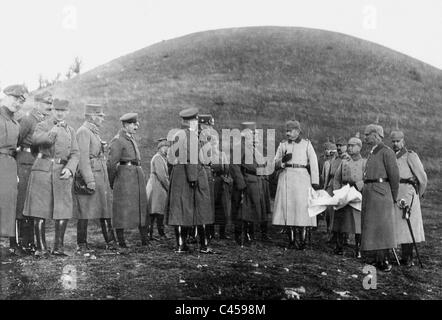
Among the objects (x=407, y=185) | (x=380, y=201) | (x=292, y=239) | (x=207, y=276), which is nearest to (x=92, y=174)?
(x=207, y=276)

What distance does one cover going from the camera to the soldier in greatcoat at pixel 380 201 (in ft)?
26.1

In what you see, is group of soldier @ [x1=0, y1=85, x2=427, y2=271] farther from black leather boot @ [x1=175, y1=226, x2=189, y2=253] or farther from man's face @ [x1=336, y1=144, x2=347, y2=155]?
man's face @ [x1=336, y1=144, x2=347, y2=155]

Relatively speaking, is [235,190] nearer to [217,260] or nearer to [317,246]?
[317,246]

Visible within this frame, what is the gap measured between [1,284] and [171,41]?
40.4 metres

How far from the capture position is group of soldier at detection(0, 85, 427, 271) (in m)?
7.72

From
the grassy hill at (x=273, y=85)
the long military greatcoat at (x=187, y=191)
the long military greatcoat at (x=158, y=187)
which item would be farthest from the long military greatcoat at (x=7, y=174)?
the grassy hill at (x=273, y=85)

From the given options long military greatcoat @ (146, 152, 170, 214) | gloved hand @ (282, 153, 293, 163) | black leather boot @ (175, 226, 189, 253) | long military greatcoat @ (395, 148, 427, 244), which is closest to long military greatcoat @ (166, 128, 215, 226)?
black leather boot @ (175, 226, 189, 253)

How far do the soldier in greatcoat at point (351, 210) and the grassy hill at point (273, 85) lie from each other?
13.2 metres

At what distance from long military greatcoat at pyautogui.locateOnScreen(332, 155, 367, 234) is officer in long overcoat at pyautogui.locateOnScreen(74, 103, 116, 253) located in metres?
4.21

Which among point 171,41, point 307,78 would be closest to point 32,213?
point 307,78

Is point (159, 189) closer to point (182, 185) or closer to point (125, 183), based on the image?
point (125, 183)

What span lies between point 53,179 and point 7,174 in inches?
26.5

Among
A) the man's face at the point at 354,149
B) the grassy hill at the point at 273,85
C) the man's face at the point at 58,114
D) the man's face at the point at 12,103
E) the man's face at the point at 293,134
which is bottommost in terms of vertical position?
the man's face at the point at 354,149

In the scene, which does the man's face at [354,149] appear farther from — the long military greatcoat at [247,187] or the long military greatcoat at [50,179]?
the long military greatcoat at [50,179]
